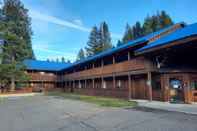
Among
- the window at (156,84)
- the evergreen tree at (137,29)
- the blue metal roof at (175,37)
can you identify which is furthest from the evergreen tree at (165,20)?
the window at (156,84)

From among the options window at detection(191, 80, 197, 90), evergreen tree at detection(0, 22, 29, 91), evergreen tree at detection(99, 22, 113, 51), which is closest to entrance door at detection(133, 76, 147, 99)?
window at detection(191, 80, 197, 90)

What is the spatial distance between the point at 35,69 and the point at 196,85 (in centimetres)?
3944

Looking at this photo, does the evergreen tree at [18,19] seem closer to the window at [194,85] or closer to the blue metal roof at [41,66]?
the blue metal roof at [41,66]

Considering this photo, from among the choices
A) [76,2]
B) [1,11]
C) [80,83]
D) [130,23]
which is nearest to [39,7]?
[76,2]

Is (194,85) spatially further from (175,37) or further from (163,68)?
(175,37)

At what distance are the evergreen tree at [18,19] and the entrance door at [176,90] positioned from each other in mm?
35879

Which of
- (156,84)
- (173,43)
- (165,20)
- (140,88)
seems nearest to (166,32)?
(140,88)

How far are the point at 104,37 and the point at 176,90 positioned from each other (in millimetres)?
56895

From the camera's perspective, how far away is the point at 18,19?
4912cm

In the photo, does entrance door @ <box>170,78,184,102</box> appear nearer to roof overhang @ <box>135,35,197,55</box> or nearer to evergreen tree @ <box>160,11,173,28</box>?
roof overhang @ <box>135,35,197,55</box>

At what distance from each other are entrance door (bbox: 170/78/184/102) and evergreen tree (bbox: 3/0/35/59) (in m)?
35.9

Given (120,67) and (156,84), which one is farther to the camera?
(120,67)

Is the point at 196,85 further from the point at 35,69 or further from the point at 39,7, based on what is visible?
the point at 35,69

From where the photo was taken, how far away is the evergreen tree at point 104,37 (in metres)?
69.9
